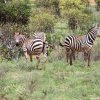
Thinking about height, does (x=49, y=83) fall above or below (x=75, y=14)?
below

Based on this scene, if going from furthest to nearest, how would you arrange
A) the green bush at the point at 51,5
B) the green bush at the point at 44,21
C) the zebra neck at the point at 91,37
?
the green bush at the point at 51,5 < the green bush at the point at 44,21 < the zebra neck at the point at 91,37

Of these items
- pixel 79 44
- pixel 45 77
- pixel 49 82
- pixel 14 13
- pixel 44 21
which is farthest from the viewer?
pixel 44 21

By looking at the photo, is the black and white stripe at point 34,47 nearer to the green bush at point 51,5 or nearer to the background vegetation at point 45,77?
the background vegetation at point 45,77

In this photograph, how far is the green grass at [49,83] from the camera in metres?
12.1

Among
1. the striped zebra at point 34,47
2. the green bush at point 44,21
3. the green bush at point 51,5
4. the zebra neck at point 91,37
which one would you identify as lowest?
the striped zebra at point 34,47

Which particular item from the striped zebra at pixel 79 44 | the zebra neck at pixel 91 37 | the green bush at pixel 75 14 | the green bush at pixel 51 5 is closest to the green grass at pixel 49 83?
the striped zebra at pixel 79 44

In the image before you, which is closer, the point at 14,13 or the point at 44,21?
the point at 14,13

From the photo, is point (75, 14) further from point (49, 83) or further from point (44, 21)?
point (49, 83)

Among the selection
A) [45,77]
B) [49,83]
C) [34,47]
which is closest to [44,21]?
[34,47]

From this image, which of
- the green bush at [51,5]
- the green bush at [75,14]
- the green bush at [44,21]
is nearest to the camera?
the green bush at [44,21]

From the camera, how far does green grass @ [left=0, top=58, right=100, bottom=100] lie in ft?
39.8

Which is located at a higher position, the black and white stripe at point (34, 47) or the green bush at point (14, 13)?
the green bush at point (14, 13)

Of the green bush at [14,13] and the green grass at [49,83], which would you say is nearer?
the green grass at [49,83]

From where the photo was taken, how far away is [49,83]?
1369cm
